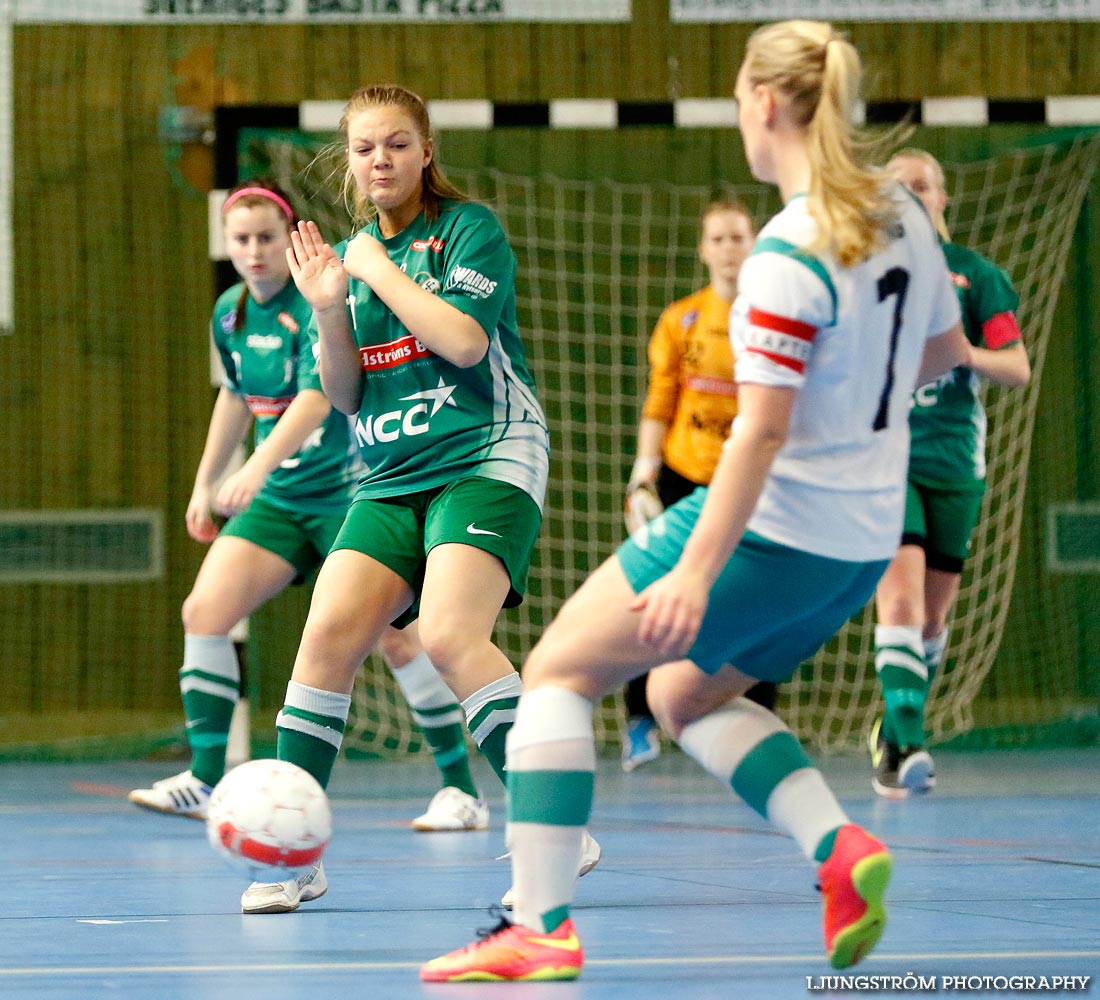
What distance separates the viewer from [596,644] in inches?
97.0

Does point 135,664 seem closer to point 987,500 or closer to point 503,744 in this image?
point 987,500

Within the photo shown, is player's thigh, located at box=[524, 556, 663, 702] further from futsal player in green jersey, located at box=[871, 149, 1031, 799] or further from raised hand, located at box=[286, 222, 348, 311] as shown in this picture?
futsal player in green jersey, located at box=[871, 149, 1031, 799]

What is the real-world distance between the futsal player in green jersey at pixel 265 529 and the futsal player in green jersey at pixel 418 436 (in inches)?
52.4

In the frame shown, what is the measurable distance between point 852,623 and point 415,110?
5.91 meters

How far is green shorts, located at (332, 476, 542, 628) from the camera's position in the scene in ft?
11.0

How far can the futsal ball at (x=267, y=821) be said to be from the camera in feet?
9.91

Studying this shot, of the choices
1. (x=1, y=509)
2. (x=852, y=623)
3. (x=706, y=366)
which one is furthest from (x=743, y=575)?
(x=1, y=509)

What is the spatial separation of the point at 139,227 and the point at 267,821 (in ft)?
21.7

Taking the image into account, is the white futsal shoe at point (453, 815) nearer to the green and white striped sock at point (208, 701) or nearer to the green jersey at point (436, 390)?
the green and white striped sock at point (208, 701)

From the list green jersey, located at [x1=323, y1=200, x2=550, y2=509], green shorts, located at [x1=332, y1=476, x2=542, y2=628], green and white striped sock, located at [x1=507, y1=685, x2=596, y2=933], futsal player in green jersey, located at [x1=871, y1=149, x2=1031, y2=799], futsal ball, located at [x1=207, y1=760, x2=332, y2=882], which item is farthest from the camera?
futsal player in green jersey, located at [x1=871, y1=149, x2=1031, y2=799]

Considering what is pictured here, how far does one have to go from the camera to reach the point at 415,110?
3.53 metres

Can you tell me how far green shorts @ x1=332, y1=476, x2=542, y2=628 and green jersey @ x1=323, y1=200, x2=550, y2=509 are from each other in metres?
0.03

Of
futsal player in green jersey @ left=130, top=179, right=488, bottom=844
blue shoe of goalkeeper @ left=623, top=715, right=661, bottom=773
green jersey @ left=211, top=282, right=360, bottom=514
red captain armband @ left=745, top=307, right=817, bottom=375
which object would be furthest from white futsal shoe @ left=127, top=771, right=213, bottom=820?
red captain armband @ left=745, top=307, right=817, bottom=375

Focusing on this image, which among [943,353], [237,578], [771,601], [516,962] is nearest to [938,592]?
[237,578]
